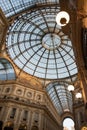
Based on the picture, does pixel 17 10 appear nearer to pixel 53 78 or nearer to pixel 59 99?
pixel 53 78

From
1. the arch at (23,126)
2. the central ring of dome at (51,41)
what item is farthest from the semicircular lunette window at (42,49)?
the arch at (23,126)

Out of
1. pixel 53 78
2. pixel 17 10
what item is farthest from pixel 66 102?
pixel 17 10

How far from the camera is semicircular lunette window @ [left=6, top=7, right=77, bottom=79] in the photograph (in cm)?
3043

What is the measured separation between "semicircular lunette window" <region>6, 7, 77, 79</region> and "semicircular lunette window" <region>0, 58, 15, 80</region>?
1689mm

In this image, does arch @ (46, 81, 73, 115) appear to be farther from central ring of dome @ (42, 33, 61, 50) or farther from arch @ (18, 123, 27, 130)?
arch @ (18, 123, 27, 130)

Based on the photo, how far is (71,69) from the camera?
33.9 m

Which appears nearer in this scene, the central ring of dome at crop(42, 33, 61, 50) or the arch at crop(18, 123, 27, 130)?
the arch at crop(18, 123, 27, 130)

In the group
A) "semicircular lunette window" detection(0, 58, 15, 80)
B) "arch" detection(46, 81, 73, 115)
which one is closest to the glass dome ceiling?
"semicircular lunette window" detection(0, 58, 15, 80)

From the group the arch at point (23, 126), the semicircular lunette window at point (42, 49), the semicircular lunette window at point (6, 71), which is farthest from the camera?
the semicircular lunette window at point (6, 71)

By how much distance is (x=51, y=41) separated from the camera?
34.6 metres

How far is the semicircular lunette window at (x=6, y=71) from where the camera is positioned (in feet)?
104

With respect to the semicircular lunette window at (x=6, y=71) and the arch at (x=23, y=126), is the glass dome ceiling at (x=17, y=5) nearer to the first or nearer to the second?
the semicircular lunette window at (x=6, y=71)

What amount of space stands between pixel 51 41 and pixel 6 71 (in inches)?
482

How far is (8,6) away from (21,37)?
26.3ft
